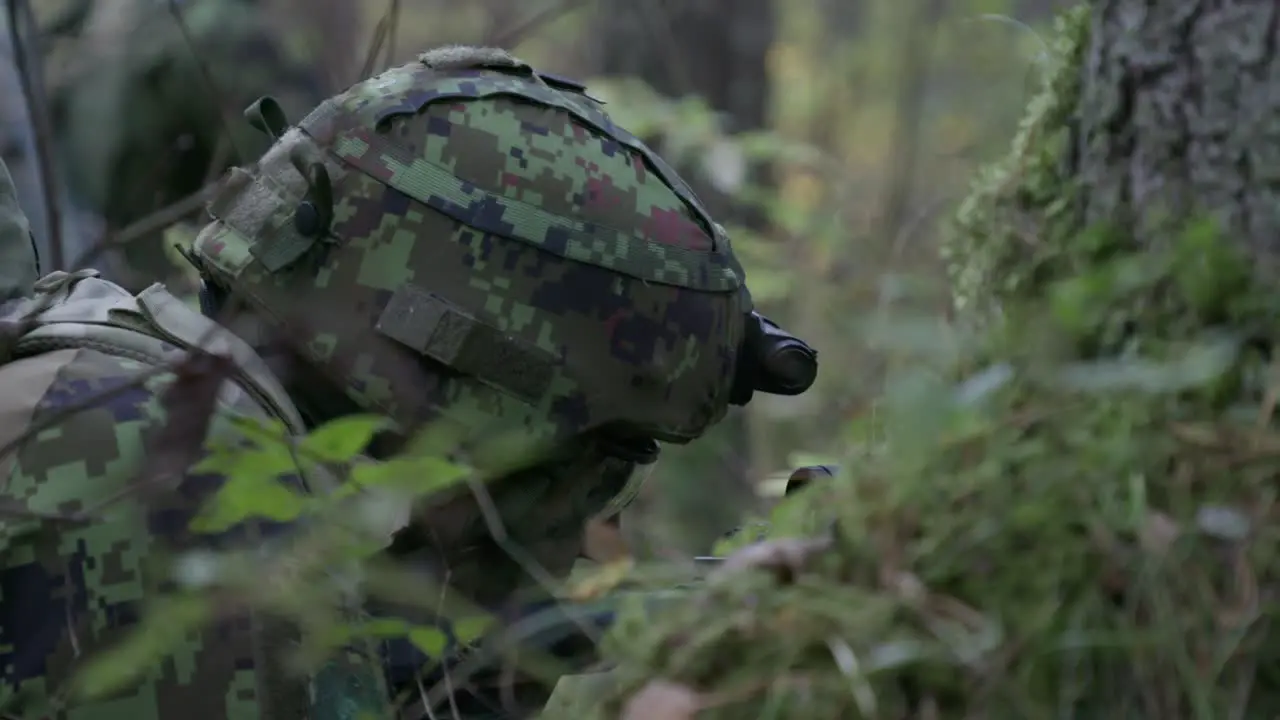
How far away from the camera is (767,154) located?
475 cm

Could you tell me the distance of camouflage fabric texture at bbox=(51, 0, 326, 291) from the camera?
6660 millimetres

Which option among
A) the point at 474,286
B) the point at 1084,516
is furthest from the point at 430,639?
the point at 474,286

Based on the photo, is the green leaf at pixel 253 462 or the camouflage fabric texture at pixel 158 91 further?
the camouflage fabric texture at pixel 158 91

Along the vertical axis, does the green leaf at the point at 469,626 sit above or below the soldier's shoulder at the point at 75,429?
below

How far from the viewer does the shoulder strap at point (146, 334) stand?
1851 millimetres

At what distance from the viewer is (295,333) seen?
125 centimetres

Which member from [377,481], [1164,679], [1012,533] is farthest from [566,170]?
[1164,679]

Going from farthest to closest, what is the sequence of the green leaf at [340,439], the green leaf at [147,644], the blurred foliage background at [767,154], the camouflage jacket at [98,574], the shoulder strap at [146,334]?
the blurred foliage background at [767,154] → the shoulder strap at [146,334] → the camouflage jacket at [98,574] → the green leaf at [340,439] → the green leaf at [147,644]

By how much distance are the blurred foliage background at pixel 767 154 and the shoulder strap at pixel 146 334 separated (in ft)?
1.71

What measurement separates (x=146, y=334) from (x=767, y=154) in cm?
312

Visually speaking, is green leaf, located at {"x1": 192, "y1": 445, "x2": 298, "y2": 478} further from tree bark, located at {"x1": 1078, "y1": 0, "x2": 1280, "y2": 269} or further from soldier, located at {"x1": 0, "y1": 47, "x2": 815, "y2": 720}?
tree bark, located at {"x1": 1078, "y1": 0, "x2": 1280, "y2": 269}

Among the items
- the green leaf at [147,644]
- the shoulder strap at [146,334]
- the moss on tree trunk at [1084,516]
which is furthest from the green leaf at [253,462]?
the shoulder strap at [146,334]

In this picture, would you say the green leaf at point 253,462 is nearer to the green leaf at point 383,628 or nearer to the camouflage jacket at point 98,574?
the green leaf at point 383,628

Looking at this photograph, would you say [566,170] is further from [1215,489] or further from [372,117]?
[1215,489]
